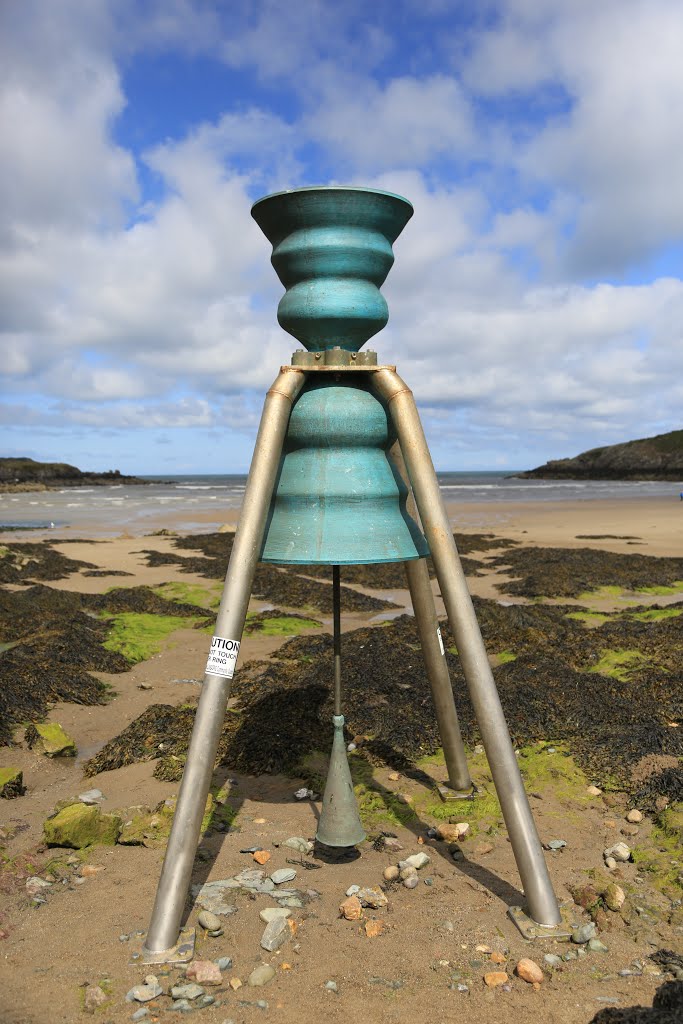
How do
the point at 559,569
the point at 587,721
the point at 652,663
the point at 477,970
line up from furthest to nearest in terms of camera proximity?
the point at 559,569
the point at 652,663
the point at 587,721
the point at 477,970

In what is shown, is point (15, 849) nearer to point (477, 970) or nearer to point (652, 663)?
point (477, 970)

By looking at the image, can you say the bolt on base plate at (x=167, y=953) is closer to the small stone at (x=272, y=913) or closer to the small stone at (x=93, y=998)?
the small stone at (x=93, y=998)

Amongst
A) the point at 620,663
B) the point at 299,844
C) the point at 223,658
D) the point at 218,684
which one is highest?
the point at 223,658

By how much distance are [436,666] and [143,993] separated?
10.0ft

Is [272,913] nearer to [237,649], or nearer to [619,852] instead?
[237,649]

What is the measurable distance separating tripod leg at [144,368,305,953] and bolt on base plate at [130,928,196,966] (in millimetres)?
23

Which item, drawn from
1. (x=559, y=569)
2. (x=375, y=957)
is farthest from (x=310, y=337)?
(x=559, y=569)

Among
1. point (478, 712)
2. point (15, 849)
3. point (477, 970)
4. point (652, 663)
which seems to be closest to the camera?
point (477, 970)

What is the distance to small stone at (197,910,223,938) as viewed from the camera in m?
4.17

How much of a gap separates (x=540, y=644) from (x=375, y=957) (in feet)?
23.3

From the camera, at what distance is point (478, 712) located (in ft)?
14.5

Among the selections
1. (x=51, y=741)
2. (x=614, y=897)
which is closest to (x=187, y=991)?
(x=614, y=897)

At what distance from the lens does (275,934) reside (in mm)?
4105

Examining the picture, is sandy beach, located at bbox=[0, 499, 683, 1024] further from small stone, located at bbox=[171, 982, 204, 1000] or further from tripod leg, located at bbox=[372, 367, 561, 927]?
tripod leg, located at bbox=[372, 367, 561, 927]
